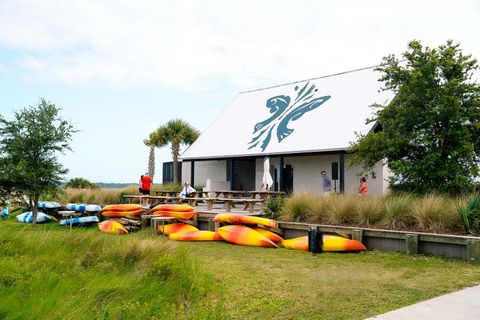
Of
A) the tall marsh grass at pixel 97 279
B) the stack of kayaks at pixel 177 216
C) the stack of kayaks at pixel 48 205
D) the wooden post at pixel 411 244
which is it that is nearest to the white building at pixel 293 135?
the stack of kayaks at pixel 177 216

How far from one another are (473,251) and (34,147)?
12.7m

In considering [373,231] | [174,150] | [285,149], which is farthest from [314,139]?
[174,150]

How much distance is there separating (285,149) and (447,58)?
8401 mm

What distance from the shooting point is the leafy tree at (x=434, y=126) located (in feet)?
43.1

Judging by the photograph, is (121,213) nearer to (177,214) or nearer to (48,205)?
(177,214)

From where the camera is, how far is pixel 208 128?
1052 inches

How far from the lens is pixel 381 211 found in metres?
10.9

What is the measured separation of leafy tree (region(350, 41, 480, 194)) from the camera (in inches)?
518

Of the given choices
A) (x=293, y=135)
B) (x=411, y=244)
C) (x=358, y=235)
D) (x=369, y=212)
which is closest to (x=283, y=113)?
(x=293, y=135)

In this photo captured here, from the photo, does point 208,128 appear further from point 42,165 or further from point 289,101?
point 42,165

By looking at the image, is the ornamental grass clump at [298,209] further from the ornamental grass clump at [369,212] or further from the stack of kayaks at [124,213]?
the stack of kayaks at [124,213]

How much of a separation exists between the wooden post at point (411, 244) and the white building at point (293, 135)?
9119 millimetres

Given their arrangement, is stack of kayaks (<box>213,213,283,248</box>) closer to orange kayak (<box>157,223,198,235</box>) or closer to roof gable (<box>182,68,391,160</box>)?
orange kayak (<box>157,223,198,235</box>)

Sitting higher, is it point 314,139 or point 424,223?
point 314,139
